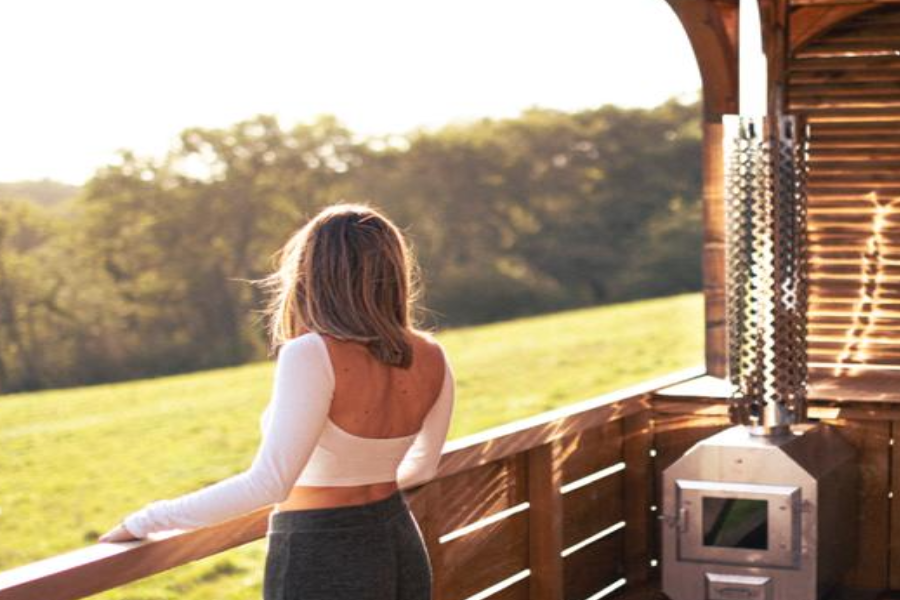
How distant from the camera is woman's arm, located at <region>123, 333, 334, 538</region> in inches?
81.8

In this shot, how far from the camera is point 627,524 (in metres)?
4.55

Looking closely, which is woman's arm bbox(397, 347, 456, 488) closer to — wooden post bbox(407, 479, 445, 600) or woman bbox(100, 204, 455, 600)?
woman bbox(100, 204, 455, 600)

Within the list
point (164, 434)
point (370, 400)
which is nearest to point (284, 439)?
point (370, 400)

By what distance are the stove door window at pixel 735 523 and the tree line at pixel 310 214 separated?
1488 cm

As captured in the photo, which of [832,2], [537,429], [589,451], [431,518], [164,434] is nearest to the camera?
[431,518]

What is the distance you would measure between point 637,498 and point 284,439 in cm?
262

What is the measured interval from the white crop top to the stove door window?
69.4 inches

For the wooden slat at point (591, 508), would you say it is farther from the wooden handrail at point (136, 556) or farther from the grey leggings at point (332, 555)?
the grey leggings at point (332, 555)

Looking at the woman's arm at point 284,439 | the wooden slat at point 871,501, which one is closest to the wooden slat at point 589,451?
the wooden slat at point 871,501

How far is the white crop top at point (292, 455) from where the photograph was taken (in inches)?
81.9

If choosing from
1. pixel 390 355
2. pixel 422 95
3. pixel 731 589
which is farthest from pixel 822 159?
pixel 422 95

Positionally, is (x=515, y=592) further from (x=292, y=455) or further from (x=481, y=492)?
(x=292, y=455)

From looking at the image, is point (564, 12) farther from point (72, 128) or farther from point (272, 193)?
point (72, 128)

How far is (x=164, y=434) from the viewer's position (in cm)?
1933
